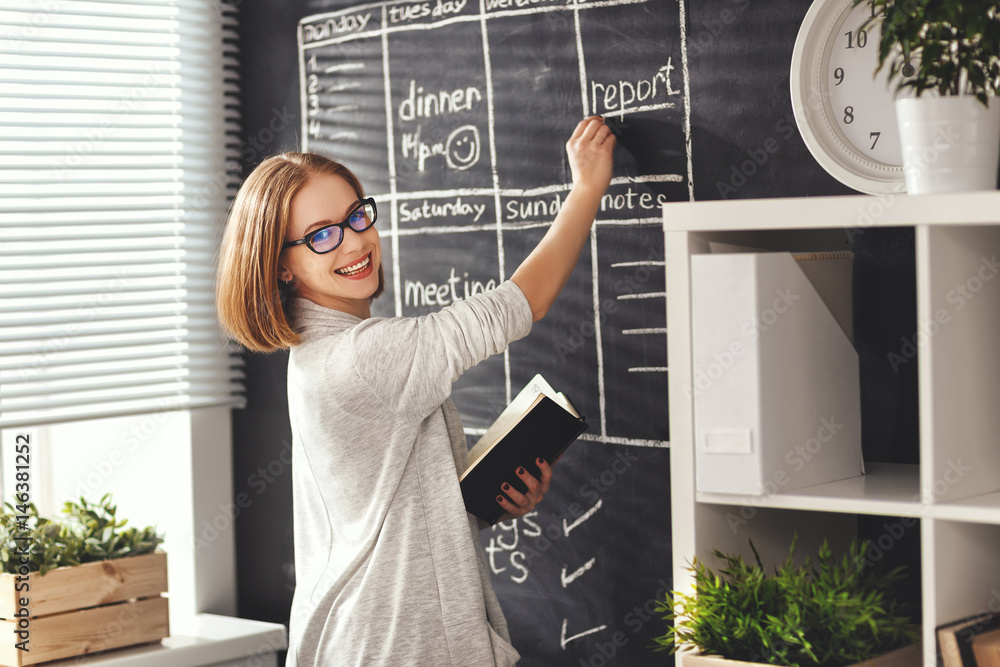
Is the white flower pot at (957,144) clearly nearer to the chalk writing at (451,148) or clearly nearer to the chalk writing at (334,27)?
the chalk writing at (451,148)

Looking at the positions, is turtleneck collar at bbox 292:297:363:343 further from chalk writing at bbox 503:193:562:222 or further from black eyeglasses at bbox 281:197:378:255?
chalk writing at bbox 503:193:562:222

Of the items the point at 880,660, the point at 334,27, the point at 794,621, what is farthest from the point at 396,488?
the point at 334,27

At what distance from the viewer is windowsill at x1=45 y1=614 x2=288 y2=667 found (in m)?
2.18

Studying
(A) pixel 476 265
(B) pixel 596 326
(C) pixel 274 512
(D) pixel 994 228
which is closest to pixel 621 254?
(B) pixel 596 326

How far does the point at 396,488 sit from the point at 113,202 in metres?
1.21

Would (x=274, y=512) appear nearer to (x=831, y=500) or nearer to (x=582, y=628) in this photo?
(x=582, y=628)

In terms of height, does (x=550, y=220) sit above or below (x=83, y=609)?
above

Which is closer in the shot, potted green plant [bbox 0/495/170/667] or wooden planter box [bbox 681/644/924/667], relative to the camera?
wooden planter box [bbox 681/644/924/667]

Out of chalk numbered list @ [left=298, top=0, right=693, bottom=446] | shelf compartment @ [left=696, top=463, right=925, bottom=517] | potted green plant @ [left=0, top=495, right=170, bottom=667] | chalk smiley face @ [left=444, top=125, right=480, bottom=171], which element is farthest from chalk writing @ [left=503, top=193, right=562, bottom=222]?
potted green plant @ [left=0, top=495, right=170, bottom=667]

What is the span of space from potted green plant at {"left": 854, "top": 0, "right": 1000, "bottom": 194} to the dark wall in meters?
0.35

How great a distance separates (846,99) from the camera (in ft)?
5.51

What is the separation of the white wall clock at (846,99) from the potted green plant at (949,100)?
262 millimetres

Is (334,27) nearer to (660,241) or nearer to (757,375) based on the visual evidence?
(660,241)

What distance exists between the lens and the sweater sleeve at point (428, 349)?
1578mm
